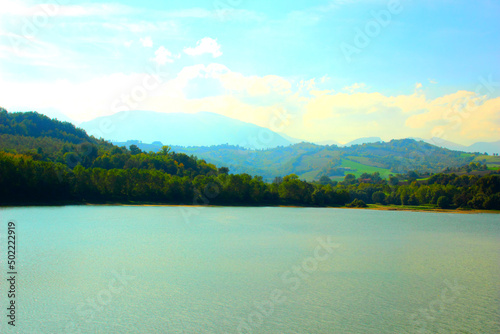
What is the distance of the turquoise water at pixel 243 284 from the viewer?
15.8 meters

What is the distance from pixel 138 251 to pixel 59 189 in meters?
49.9

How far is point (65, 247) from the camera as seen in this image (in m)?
29.5

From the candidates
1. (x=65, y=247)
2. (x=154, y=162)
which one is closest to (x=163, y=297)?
(x=65, y=247)

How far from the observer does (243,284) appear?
70.1 ft

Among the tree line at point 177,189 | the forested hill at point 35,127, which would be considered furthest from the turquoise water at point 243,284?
the forested hill at point 35,127

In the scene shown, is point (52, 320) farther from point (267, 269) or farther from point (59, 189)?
point (59, 189)

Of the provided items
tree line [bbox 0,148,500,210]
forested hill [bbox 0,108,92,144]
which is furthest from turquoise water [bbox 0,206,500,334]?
forested hill [bbox 0,108,92,144]

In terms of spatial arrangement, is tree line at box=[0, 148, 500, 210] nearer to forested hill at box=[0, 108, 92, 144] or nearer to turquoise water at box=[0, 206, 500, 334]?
turquoise water at box=[0, 206, 500, 334]

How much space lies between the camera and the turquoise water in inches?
623

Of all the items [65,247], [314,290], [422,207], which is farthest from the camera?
[422,207]

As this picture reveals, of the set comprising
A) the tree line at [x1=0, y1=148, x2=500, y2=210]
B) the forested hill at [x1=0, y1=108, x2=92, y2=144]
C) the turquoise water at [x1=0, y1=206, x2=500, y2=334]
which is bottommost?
the turquoise water at [x1=0, y1=206, x2=500, y2=334]

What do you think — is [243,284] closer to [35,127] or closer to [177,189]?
[177,189]

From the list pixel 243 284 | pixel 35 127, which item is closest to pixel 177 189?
pixel 243 284

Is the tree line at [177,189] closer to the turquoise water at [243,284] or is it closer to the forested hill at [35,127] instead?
the turquoise water at [243,284]
